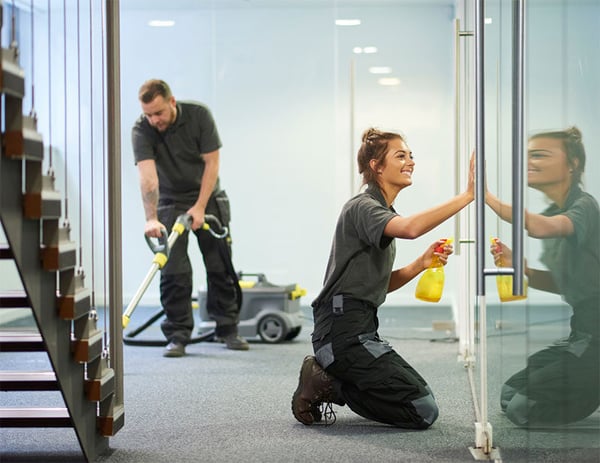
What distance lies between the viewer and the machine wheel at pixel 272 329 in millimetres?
5828

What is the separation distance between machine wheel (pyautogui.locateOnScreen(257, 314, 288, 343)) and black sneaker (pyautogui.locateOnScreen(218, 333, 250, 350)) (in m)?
0.21

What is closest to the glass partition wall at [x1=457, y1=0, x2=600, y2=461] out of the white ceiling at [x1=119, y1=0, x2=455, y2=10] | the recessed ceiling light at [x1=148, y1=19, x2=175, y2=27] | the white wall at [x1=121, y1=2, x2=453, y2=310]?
the white wall at [x1=121, y1=2, x2=453, y2=310]

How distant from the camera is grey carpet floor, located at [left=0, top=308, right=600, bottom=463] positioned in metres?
2.89

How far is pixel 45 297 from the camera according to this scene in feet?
8.87

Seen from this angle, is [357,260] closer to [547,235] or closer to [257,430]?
[257,430]

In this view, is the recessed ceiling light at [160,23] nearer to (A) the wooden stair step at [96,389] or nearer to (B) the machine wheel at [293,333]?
(B) the machine wheel at [293,333]

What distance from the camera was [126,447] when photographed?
3.20 metres

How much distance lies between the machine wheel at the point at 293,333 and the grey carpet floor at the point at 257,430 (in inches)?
29.1

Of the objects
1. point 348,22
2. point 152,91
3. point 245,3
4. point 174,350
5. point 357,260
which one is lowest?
point 174,350

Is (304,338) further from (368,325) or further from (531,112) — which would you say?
(531,112)

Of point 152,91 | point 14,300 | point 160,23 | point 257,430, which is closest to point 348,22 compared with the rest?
point 160,23

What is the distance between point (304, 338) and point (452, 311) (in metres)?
1.47

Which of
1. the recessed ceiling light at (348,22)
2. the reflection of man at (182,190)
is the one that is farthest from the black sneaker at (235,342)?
the recessed ceiling light at (348,22)

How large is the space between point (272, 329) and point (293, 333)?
127mm
